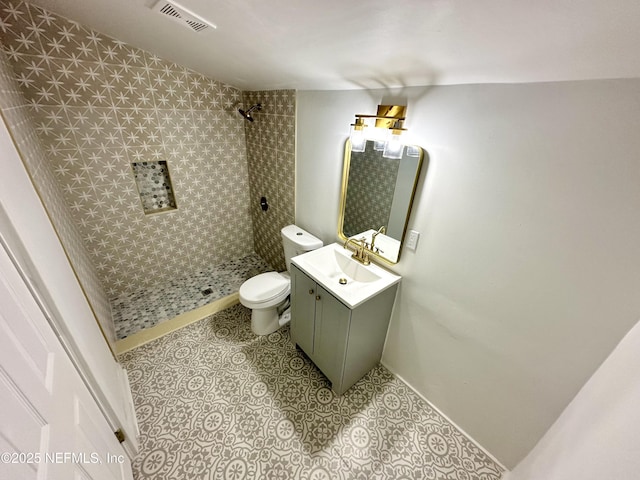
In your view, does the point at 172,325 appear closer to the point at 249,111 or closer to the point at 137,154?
the point at 137,154

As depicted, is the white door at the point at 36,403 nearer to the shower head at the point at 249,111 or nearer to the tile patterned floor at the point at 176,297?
the tile patterned floor at the point at 176,297

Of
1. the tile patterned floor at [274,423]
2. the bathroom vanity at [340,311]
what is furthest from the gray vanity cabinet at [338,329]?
the tile patterned floor at [274,423]

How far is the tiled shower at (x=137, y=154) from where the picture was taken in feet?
5.11

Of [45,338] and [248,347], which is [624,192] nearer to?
[45,338]

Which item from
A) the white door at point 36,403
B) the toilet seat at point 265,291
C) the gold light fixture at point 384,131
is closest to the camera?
the white door at point 36,403

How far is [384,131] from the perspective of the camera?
4.36 ft

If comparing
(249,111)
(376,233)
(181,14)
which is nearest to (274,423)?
(376,233)

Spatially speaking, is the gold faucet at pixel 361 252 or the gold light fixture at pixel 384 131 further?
the gold faucet at pixel 361 252

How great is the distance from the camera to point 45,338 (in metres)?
0.76

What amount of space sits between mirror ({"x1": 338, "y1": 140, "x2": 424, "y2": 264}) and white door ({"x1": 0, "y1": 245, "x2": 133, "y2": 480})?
1512 mm

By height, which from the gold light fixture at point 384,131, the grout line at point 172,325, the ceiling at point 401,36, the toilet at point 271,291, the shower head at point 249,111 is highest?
the ceiling at point 401,36

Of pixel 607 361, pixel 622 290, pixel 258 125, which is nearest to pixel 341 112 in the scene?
pixel 258 125

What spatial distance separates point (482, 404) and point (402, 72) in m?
1.77

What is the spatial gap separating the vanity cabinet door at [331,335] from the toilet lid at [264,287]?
1.67 feet
